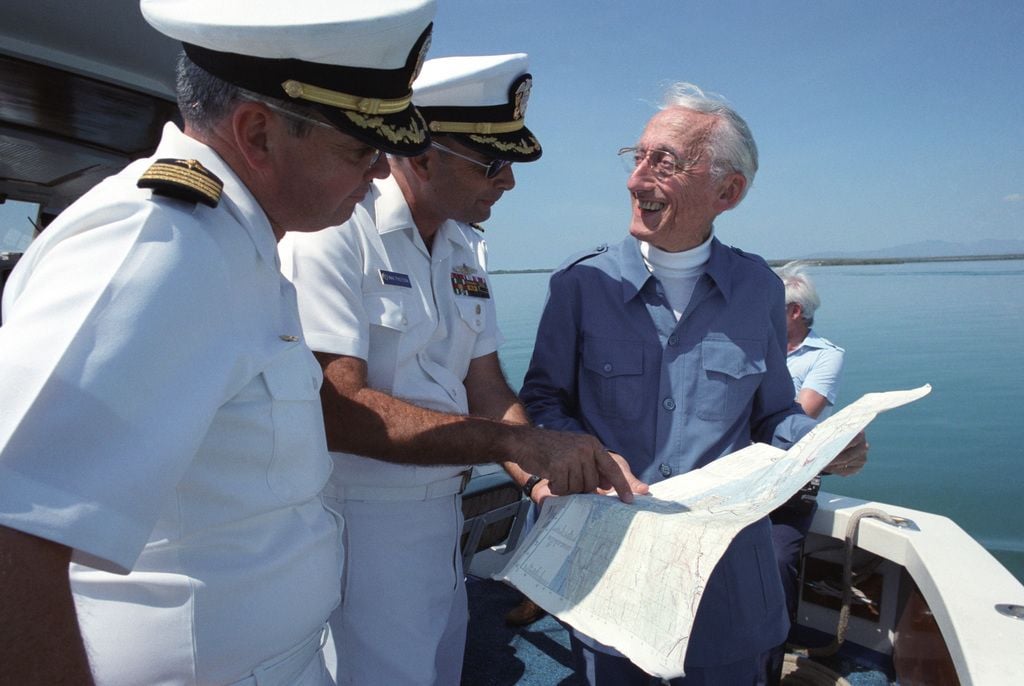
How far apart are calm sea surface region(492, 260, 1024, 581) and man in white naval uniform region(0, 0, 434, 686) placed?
134 cm

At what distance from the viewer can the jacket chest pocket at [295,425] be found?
3.27 ft

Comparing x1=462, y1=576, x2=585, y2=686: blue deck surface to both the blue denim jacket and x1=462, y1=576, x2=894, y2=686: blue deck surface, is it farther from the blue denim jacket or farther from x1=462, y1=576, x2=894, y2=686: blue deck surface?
the blue denim jacket

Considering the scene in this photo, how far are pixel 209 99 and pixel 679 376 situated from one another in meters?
1.33

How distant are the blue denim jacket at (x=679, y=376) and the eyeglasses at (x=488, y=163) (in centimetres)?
38

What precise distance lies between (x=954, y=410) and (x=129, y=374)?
18.0 metres

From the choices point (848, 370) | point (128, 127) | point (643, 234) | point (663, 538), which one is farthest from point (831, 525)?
point (848, 370)

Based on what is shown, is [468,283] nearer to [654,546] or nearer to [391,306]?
[391,306]

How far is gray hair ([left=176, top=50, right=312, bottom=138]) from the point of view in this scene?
3.35ft

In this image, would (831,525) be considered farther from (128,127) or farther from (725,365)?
(128,127)

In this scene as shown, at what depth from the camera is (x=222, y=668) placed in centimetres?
99

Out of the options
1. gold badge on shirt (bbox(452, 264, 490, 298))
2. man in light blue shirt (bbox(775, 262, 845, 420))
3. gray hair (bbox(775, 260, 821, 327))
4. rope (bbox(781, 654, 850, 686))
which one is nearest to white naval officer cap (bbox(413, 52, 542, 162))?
gold badge on shirt (bbox(452, 264, 490, 298))

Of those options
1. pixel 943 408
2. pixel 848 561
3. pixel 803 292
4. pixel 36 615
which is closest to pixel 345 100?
pixel 36 615

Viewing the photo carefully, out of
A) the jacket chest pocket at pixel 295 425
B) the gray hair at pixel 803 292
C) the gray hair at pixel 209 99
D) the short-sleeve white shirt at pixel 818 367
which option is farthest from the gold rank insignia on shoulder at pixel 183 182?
the gray hair at pixel 803 292

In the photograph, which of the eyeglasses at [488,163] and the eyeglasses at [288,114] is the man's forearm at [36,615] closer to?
the eyeglasses at [288,114]
